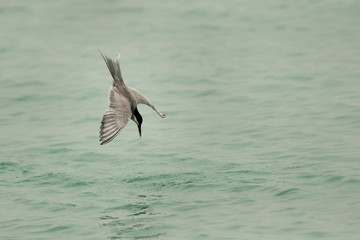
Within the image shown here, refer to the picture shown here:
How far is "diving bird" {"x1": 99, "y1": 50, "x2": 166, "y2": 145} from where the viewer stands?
33.5 ft

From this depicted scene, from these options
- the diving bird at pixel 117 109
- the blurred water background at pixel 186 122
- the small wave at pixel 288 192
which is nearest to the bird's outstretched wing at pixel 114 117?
the diving bird at pixel 117 109

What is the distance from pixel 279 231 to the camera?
32.3 feet

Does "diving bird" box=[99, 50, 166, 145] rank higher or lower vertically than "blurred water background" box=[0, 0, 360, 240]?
higher

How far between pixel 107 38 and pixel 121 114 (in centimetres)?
691

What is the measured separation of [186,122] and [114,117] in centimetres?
368

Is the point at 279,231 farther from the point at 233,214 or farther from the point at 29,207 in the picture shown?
the point at 29,207

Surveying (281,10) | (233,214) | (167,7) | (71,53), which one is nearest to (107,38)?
(71,53)

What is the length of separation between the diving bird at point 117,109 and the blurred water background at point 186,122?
3.26ft

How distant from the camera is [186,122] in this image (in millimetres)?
14078

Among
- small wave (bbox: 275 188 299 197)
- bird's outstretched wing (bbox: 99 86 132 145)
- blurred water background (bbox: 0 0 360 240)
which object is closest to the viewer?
bird's outstretched wing (bbox: 99 86 132 145)

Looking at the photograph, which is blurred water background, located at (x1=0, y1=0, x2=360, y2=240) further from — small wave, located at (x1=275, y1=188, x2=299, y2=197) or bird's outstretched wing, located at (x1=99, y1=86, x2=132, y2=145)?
bird's outstretched wing, located at (x1=99, y1=86, x2=132, y2=145)

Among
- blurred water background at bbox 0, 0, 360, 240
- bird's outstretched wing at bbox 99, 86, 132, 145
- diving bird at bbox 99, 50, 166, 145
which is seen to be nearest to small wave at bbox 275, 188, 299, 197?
blurred water background at bbox 0, 0, 360, 240

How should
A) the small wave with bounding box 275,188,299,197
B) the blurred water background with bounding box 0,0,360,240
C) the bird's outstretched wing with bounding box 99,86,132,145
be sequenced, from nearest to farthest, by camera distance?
the bird's outstretched wing with bounding box 99,86,132,145 < the blurred water background with bounding box 0,0,360,240 < the small wave with bounding box 275,188,299,197

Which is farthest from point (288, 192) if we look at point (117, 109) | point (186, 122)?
point (186, 122)
